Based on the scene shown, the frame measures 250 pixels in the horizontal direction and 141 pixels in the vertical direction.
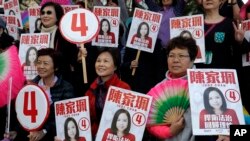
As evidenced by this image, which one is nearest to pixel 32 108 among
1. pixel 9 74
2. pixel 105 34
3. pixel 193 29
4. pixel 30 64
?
pixel 9 74

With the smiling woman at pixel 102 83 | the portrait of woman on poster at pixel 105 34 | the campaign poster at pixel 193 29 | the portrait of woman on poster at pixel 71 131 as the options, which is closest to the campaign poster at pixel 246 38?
the campaign poster at pixel 193 29

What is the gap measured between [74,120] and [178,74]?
1011mm

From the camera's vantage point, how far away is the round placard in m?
5.68

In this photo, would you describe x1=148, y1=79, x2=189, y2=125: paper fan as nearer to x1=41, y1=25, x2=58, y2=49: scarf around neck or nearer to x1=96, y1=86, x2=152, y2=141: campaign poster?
x1=96, y1=86, x2=152, y2=141: campaign poster

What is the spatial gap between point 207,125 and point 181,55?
0.71 meters

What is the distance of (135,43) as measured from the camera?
6527mm

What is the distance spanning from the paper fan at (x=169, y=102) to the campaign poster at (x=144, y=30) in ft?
7.05

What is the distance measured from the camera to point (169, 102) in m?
4.29

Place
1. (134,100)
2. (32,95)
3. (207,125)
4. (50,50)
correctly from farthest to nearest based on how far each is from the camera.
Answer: (50,50)
(32,95)
(134,100)
(207,125)

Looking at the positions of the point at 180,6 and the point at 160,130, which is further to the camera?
the point at 180,6

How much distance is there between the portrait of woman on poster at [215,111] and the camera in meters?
4.07

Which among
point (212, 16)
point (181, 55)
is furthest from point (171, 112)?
point (212, 16)

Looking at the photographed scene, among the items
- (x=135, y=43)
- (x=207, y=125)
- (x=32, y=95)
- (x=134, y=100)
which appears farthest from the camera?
(x=135, y=43)

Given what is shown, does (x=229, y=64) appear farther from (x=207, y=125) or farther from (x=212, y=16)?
(x=207, y=125)
